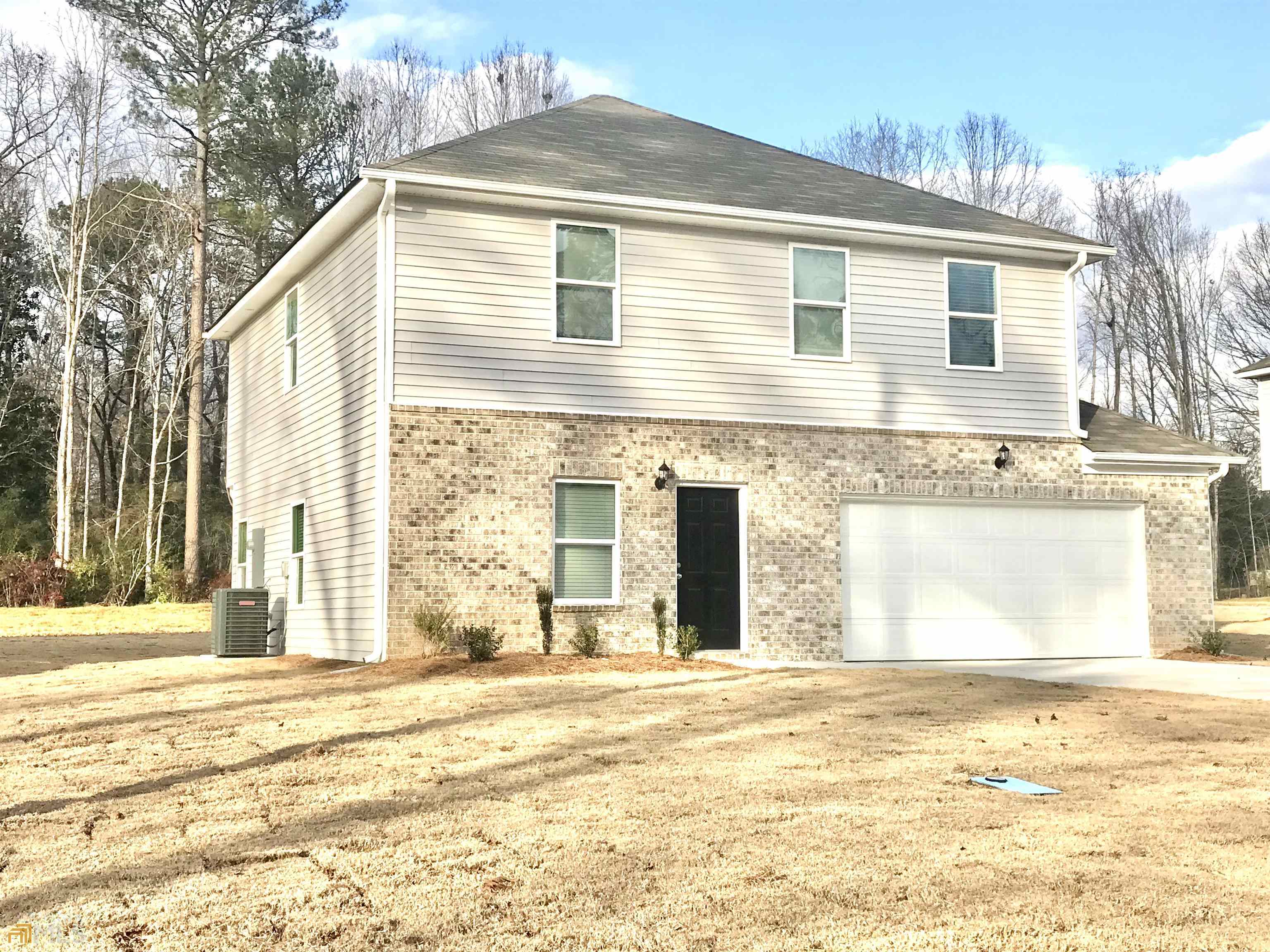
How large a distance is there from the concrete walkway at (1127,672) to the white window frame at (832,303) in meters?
3.71

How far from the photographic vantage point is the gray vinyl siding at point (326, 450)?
14.1 meters

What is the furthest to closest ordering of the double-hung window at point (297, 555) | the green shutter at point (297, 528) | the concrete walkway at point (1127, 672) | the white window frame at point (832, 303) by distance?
the green shutter at point (297, 528), the double-hung window at point (297, 555), the white window frame at point (832, 303), the concrete walkway at point (1127, 672)

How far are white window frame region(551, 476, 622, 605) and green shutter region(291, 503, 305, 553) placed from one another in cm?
432

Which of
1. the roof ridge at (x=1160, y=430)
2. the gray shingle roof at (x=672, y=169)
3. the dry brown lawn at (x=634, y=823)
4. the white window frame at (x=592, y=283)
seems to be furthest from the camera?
the roof ridge at (x=1160, y=430)

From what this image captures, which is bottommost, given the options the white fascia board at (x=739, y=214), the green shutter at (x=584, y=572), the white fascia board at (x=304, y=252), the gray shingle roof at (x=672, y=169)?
the green shutter at (x=584, y=572)

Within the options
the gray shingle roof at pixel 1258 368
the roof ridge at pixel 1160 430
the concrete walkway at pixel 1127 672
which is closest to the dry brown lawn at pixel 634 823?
the concrete walkway at pixel 1127 672

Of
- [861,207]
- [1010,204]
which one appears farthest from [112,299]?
[1010,204]

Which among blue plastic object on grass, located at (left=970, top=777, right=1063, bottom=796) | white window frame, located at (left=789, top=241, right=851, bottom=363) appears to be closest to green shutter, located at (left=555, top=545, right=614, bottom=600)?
white window frame, located at (left=789, top=241, right=851, bottom=363)

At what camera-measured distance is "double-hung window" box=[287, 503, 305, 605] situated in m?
16.5

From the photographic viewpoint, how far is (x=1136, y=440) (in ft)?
55.2

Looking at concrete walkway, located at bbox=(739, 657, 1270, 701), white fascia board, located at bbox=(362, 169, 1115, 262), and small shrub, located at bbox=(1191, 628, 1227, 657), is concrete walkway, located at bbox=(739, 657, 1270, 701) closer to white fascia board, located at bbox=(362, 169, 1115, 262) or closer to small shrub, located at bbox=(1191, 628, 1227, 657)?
small shrub, located at bbox=(1191, 628, 1227, 657)

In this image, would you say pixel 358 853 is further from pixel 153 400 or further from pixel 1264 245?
pixel 1264 245

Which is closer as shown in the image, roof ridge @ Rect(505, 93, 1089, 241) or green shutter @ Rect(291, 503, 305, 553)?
green shutter @ Rect(291, 503, 305, 553)

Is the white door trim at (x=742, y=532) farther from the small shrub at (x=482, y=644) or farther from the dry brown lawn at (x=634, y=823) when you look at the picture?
the dry brown lawn at (x=634, y=823)
